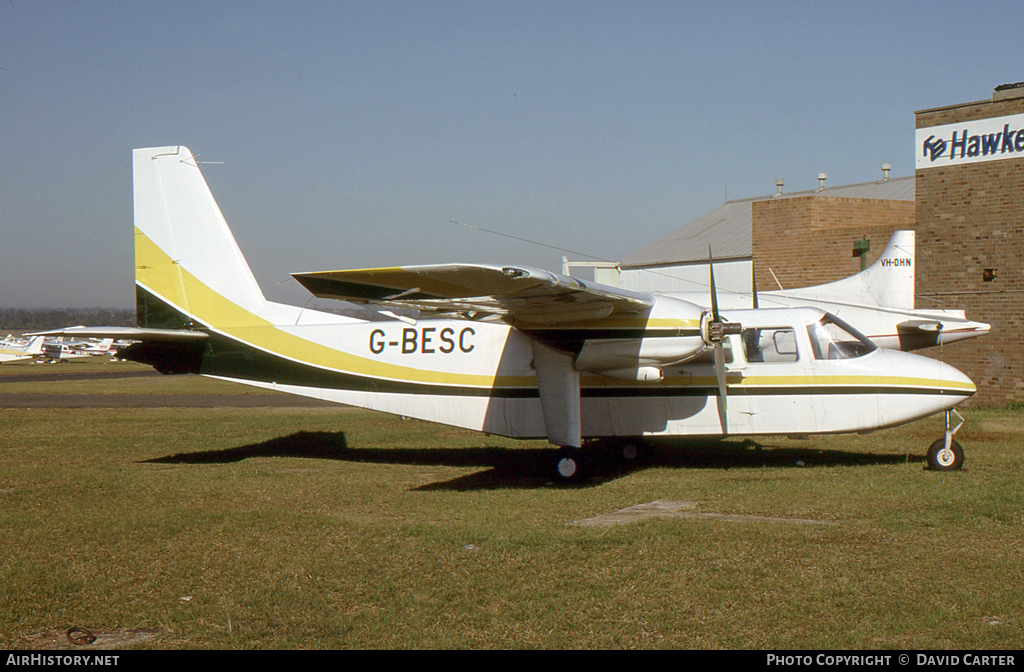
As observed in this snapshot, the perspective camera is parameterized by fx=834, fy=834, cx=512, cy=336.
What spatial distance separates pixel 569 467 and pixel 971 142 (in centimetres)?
1557

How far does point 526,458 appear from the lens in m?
15.4

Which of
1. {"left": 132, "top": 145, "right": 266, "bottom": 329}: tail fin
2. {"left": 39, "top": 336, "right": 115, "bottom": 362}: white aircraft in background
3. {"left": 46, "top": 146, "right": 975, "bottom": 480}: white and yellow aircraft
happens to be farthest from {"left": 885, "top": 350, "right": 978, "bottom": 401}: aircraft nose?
{"left": 39, "top": 336, "right": 115, "bottom": 362}: white aircraft in background

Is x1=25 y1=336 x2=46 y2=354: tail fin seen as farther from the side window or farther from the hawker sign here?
the side window

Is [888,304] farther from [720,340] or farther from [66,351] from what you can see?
[66,351]

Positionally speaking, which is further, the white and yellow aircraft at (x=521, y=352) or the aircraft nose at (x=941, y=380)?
the aircraft nose at (x=941, y=380)

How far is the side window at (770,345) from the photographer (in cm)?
1301

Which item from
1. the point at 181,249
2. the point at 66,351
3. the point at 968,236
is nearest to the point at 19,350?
the point at 66,351

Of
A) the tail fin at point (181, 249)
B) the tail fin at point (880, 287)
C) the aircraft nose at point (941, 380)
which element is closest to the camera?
the aircraft nose at point (941, 380)

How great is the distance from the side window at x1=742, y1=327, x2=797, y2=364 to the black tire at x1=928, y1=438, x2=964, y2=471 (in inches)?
93.0

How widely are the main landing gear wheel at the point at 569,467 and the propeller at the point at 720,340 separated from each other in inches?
92.2

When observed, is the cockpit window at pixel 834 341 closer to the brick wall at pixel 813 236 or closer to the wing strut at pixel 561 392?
the wing strut at pixel 561 392

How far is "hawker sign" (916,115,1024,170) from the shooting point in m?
20.7

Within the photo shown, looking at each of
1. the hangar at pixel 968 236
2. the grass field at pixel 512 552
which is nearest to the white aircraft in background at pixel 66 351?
the hangar at pixel 968 236

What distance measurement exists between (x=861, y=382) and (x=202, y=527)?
9.50m
